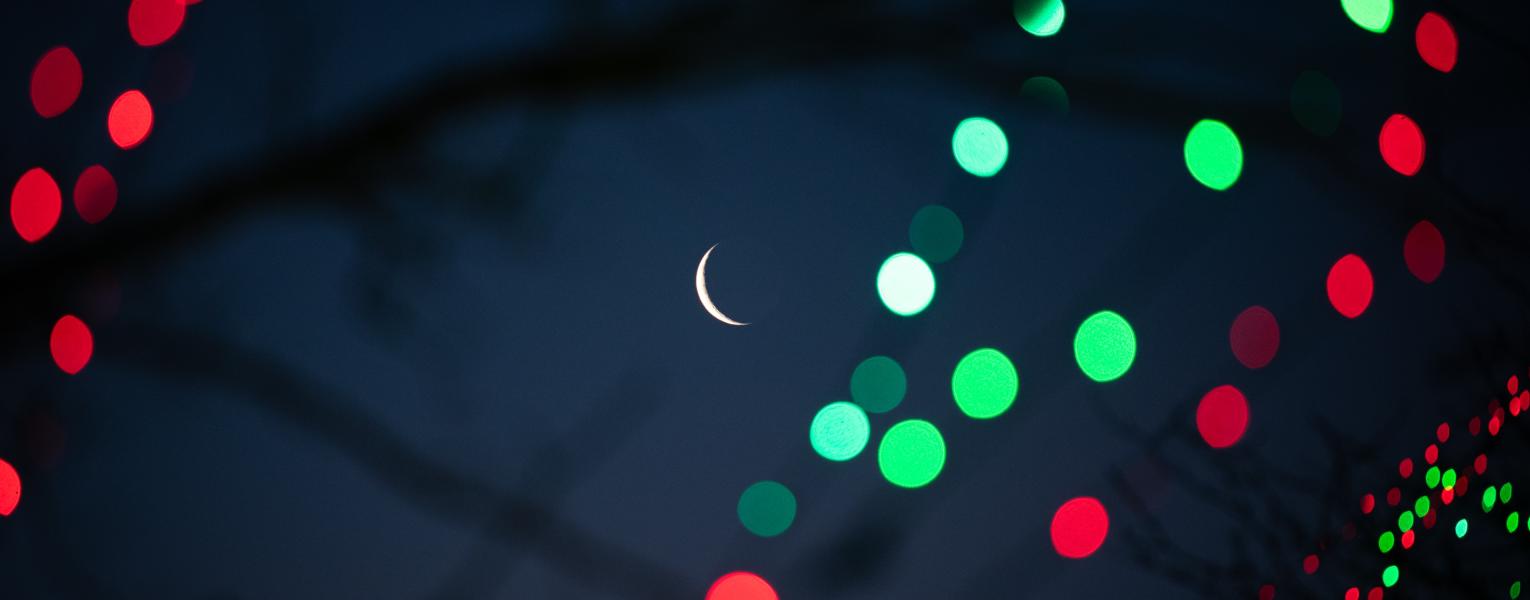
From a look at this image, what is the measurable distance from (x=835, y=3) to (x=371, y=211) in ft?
0.68

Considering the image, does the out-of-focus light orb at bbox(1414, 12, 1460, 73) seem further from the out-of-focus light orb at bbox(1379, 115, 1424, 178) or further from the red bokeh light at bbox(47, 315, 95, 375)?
the red bokeh light at bbox(47, 315, 95, 375)

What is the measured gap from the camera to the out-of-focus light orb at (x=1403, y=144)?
895 millimetres

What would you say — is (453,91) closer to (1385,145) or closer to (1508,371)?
(1385,145)

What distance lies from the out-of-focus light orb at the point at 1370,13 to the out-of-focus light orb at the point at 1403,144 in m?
0.11

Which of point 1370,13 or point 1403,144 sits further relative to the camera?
point 1403,144

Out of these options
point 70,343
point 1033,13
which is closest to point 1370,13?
point 1033,13

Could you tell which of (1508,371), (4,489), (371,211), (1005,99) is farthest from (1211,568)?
(4,489)

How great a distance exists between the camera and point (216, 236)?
0.37 meters

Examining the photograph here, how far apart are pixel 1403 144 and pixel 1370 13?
6.8 inches

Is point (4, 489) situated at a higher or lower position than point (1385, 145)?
lower

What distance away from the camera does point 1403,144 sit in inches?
36.3

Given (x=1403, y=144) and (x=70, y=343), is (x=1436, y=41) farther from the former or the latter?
(x=70, y=343)

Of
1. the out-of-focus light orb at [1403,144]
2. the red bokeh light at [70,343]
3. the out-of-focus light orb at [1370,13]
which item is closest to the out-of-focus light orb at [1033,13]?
the red bokeh light at [70,343]

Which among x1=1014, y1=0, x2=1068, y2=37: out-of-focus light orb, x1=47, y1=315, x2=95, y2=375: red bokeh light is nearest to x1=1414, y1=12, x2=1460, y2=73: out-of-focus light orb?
x1=1014, y1=0, x2=1068, y2=37: out-of-focus light orb
